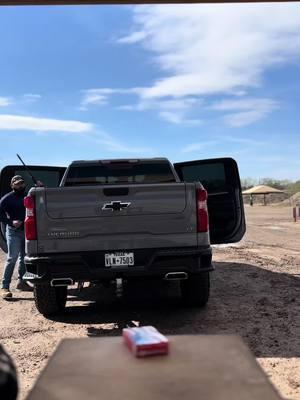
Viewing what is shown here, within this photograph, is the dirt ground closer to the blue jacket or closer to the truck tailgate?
the truck tailgate

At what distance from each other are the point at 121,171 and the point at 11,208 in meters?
1.93

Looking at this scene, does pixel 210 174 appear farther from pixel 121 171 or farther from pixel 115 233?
pixel 115 233

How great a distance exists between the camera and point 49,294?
6.95 meters

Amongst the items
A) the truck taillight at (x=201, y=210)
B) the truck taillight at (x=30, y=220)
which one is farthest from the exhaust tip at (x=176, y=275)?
the truck taillight at (x=30, y=220)

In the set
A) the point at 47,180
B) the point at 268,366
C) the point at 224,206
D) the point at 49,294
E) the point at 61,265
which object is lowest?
the point at 268,366

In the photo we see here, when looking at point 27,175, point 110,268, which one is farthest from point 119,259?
point 27,175

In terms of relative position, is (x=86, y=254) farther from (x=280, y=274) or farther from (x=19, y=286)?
(x=280, y=274)

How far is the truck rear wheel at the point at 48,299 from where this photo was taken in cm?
687

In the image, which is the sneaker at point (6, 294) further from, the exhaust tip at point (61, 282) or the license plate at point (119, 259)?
the license plate at point (119, 259)

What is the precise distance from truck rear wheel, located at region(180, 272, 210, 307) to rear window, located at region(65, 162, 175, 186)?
1.78 m

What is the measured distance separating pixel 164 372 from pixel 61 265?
423cm

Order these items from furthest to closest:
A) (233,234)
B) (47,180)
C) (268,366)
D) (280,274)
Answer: (280,274) → (47,180) → (233,234) → (268,366)

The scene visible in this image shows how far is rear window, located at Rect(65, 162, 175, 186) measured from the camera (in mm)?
8320

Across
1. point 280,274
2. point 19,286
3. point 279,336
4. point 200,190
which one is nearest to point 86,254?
point 200,190
